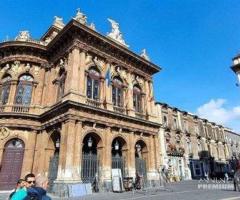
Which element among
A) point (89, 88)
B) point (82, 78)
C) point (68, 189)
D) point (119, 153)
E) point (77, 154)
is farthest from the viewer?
point (119, 153)

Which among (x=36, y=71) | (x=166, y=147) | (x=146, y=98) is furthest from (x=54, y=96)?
(x=166, y=147)

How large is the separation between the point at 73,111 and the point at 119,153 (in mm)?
6267

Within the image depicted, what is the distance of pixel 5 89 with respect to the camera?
18984 millimetres

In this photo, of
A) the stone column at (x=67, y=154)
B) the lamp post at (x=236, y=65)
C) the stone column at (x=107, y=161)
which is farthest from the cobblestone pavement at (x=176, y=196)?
the lamp post at (x=236, y=65)

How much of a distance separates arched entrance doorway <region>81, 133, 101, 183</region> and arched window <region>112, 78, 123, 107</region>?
3.73 meters

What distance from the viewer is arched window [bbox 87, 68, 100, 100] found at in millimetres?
17753

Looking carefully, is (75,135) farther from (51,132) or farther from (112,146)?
(112,146)

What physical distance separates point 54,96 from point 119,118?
5701 mm

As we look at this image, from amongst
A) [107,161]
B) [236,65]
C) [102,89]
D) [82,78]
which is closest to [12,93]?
[82,78]

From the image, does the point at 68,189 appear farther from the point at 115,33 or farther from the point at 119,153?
the point at 115,33

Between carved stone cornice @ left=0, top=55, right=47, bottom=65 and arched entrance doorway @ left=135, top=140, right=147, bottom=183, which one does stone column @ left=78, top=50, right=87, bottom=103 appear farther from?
arched entrance doorway @ left=135, top=140, right=147, bottom=183

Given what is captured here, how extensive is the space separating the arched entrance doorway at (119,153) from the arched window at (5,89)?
954cm

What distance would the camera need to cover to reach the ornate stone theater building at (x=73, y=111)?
1568 centimetres

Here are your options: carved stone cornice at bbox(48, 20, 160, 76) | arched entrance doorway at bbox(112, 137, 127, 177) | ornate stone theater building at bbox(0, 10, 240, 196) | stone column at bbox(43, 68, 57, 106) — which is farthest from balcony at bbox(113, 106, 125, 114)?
stone column at bbox(43, 68, 57, 106)
